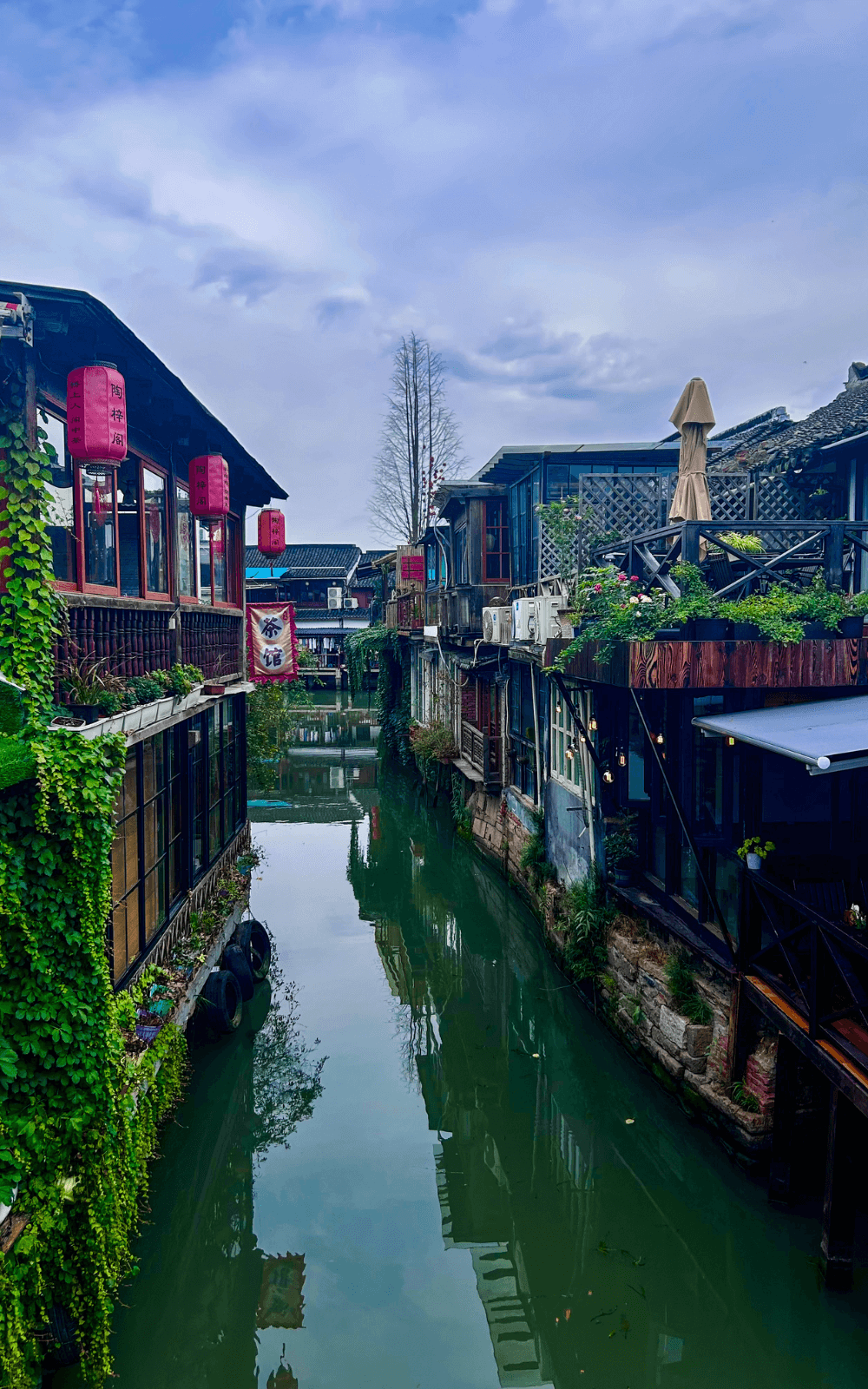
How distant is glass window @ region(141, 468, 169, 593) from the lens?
426 inches

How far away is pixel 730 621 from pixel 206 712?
7923mm

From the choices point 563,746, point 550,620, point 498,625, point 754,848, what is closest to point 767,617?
point 754,848

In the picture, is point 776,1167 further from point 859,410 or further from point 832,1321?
point 859,410

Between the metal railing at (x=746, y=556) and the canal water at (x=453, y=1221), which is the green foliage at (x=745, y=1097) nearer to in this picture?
the canal water at (x=453, y=1221)

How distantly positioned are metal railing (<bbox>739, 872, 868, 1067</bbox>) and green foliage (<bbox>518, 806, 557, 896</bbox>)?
699 cm

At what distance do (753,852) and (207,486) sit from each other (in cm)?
821

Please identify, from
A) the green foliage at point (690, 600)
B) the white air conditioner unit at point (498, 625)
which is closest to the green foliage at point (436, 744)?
the white air conditioner unit at point (498, 625)

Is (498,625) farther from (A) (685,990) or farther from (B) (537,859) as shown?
(A) (685,990)

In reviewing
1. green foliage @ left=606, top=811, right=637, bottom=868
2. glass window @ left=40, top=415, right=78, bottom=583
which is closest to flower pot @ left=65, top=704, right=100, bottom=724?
glass window @ left=40, top=415, right=78, bottom=583

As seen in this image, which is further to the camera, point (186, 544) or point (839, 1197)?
point (186, 544)

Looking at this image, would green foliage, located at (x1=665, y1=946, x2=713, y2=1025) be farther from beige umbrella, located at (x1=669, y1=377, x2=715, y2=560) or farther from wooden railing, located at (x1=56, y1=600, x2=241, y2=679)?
wooden railing, located at (x1=56, y1=600, x2=241, y2=679)

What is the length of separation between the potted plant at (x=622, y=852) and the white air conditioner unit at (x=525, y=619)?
3.54m

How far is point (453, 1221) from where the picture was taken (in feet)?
29.9

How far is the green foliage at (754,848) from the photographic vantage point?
902cm
